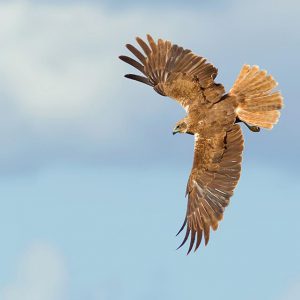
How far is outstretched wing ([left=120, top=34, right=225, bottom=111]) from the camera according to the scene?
67.2ft

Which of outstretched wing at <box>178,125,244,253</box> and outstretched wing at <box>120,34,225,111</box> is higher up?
outstretched wing at <box>120,34,225,111</box>

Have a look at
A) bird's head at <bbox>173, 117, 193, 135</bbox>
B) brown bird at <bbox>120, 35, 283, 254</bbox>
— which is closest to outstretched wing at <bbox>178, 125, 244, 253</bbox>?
brown bird at <bbox>120, 35, 283, 254</bbox>

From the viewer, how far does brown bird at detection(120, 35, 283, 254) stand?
19.4 metres

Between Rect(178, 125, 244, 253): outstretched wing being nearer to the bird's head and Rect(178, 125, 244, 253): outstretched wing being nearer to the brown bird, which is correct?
the brown bird

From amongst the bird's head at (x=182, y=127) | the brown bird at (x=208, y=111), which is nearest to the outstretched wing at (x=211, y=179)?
the brown bird at (x=208, y=111)

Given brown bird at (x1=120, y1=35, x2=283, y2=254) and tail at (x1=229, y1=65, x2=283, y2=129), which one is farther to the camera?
tail at (x1=229, y1=65, x2=283, y2=129)

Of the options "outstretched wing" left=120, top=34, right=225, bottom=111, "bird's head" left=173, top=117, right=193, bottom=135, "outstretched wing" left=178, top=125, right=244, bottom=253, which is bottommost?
"outstretched wing" left=178, top=125, right=244, bottom=253

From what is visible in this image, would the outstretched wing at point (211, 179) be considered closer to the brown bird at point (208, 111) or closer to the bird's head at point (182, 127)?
the brown bird at point (208, 111)

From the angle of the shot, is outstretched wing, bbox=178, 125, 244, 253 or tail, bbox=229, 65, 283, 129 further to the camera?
tail, bbox=229, 65, 283, 129

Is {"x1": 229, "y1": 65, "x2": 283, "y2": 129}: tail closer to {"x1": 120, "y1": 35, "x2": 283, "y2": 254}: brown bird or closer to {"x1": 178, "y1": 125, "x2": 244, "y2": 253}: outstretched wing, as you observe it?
{"x1": 120, "y1": 35, "x2": 283, "y2": 254}: brown bird

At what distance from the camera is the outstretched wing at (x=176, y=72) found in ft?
67.2

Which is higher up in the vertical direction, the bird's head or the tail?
the tail

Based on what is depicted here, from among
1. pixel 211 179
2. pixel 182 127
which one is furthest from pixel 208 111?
pixel 211 179

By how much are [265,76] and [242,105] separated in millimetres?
712
